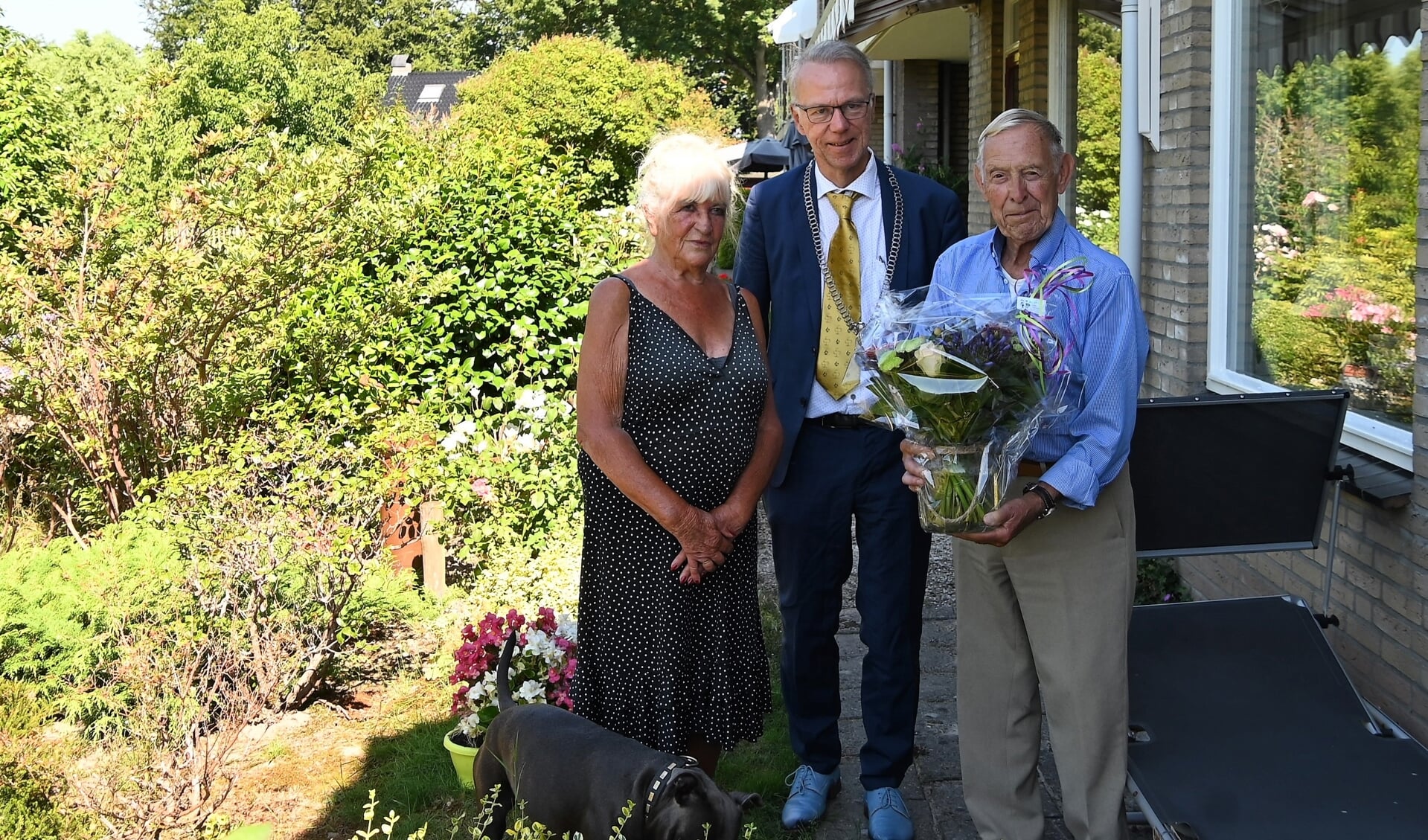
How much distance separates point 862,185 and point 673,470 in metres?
0.92

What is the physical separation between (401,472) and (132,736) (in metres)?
1.69

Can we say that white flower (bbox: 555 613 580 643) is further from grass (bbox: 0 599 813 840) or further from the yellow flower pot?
grass (bbox: 0 599 813 840)

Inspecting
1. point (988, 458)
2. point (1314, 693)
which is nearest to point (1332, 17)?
point (1314, 693)

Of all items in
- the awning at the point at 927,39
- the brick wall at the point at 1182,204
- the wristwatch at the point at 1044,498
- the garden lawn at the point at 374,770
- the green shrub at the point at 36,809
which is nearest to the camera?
the wristwatch at the point at 1044,498

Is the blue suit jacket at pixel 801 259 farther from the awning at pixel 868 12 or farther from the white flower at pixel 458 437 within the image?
the awning at pixel 868 12

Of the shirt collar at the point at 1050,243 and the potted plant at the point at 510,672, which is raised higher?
the shirt collar at the point at 1050,243

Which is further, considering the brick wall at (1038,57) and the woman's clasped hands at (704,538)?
the brick wall at (1038,57)

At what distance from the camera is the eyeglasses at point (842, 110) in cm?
322

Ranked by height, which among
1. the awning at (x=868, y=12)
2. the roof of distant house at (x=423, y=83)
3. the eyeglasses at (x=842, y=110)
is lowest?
the eyeglasses at (x=842, y=110)

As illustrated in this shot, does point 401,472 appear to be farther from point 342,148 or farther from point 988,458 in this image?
point 988,458

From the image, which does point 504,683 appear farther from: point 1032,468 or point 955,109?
point 955,109

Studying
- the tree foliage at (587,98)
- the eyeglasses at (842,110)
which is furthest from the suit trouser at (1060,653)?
the tree foliage at (587,98)

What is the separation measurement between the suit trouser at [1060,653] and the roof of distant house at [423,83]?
51.2 metres

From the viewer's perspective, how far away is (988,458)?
2.65 metres
